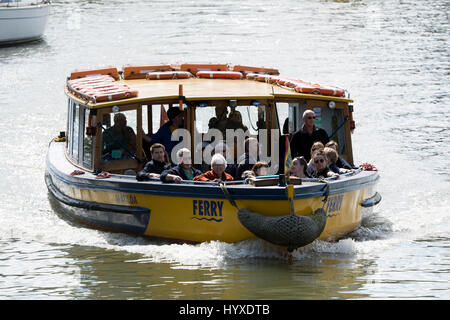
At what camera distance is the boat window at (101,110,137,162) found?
42.9 ft

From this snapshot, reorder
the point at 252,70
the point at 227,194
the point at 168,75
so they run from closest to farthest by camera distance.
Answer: the point at 227,194
the point at 168,75
the point at 252,70

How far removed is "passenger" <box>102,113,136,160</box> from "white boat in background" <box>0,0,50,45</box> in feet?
84.2

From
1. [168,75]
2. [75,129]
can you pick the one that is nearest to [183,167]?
[75,129]

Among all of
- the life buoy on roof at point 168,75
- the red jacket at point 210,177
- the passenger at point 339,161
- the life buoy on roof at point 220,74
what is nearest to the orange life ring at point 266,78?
the life buoy on roof at point 220,74

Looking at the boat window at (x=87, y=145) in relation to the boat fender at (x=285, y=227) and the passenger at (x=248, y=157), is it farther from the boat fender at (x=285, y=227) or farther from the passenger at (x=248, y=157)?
the boat fender at (x=285, y=227)

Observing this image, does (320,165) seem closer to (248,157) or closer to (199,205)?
(248,157)

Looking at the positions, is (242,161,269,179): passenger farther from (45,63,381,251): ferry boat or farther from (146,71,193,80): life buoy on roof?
(146,71,193,80): life buoy on roof

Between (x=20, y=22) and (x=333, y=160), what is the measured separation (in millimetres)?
28290

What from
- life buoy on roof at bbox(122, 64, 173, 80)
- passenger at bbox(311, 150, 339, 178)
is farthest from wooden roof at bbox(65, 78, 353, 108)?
passenger at bbox(311, 150, 339, 178)

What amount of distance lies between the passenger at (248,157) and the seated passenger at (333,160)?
1068mm

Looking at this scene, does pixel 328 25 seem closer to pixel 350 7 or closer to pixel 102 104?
pixel 350 7

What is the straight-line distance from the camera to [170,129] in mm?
13430

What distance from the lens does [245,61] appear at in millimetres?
31297
